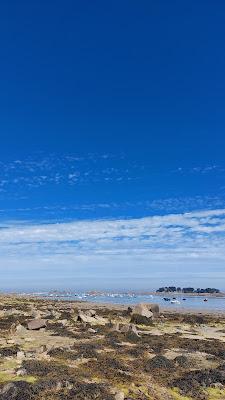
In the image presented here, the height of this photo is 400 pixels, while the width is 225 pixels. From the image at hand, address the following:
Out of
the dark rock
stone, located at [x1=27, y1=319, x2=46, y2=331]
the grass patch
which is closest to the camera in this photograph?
the grass patch

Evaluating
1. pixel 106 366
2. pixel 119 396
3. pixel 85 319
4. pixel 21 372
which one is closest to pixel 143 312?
pixel 85 319

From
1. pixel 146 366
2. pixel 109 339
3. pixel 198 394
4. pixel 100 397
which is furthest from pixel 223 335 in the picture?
pixel 100 397

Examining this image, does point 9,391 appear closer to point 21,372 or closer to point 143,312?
point 21,372

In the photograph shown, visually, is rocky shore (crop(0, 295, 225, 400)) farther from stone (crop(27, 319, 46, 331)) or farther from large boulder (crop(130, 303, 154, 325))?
large boulder (crop(130, 303, 154, 325))

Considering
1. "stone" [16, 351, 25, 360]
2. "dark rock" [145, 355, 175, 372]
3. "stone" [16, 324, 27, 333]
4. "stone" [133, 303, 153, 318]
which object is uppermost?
"stone" [133, 303, 153, 318]

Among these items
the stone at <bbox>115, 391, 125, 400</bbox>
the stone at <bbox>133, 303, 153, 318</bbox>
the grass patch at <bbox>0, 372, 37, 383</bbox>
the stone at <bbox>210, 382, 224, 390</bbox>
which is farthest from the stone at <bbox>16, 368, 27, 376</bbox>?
the stone at <bbox>133, 303, 153, 318</bbox>

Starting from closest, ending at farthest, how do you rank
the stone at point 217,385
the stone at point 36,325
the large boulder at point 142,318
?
the stone at point 217,385
the stone at point 36,325
the large boulder at point 142,318

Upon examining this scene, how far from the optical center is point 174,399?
15250mm

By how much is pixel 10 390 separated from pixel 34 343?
10744 millimetres

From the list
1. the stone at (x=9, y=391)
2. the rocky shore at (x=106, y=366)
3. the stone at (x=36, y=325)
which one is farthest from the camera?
the stone at (x=36, y=325)

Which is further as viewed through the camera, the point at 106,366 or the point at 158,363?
the point at 158,363

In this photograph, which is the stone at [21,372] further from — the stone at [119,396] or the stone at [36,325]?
the stone at [36,325]

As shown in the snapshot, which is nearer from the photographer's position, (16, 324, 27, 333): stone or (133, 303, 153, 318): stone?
(16, 324, 27, 333): stone

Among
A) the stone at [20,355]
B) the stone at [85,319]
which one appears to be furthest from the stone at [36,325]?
the stone at [20,355]
